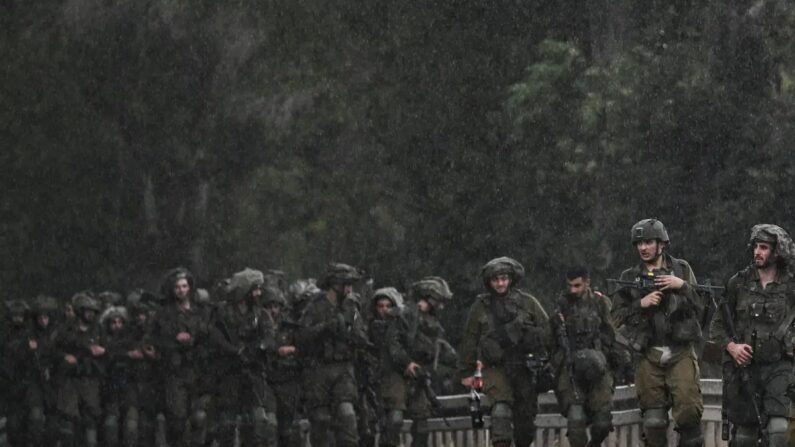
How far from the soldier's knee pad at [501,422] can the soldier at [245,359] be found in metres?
3.70

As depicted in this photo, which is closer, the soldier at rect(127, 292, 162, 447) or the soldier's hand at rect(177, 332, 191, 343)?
the soldier's hand at rect(177, 332, 191, 343)

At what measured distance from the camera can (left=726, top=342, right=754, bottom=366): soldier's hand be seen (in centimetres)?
1862

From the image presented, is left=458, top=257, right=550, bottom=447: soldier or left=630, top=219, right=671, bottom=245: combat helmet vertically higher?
left=630, top=219, right=671, bottom=245: combat helmet

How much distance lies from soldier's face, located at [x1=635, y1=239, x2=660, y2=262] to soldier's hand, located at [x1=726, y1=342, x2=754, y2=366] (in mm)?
1345

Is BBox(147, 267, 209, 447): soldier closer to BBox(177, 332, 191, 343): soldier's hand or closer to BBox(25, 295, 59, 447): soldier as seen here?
BBox(177, 332, 191, 343): soldier's hand

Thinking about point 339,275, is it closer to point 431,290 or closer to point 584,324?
point 431,290

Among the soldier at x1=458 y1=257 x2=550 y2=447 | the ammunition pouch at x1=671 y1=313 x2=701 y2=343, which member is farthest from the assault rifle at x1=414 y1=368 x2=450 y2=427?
the ammunition pouch at x1=671 y1=313 x2=701 y2=343

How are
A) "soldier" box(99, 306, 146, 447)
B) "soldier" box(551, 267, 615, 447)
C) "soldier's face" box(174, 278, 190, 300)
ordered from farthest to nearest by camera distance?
"soldier" box(99, 306, 146, 447)
"soldier's face" box(174, 278, 190, 300)
"soldier" box(551, 267, 615, 447)

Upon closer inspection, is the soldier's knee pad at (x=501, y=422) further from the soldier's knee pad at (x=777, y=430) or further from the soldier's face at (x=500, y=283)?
the soldier's knee pad at (x=777, y=430)

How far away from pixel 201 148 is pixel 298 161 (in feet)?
6.29

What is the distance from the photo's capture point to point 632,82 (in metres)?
32.2

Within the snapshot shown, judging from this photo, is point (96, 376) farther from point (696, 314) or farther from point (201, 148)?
point (201, 148)

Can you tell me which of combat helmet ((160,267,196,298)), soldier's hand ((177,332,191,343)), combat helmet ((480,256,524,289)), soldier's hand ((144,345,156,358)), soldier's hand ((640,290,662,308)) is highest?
combat helmet ((160,267,196,298))

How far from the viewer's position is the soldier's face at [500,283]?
21.7 meters
